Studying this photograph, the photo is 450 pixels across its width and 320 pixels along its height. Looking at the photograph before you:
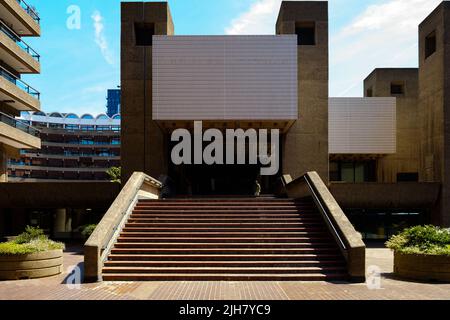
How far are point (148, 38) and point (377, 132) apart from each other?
1954 cm

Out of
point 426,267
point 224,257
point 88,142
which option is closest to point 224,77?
point 224,257

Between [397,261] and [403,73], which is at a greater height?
[403,73]

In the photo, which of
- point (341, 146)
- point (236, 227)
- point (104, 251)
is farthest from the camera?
point (341, 146)

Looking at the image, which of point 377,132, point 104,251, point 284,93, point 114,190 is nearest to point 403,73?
point 377,132

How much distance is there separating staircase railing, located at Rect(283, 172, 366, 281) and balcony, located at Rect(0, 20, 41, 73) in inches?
963

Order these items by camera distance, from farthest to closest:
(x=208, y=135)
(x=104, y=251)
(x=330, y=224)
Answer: (x=208, y=135) < (x=330, y=224) < (x=104, y=251)

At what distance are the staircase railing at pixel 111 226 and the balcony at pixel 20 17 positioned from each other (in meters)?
22.1

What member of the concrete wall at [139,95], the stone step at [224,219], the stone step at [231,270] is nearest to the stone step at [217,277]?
the stone step at [231,270]

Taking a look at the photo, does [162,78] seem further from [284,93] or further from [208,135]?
[284,93]

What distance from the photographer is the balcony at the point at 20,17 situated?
117 ft

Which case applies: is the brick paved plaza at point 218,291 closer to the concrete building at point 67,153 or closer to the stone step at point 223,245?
the stone step at point 223,245

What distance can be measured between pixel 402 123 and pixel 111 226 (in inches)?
1259

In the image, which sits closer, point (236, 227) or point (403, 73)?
point (236, 227)

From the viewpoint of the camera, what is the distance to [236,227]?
59.8 feet
